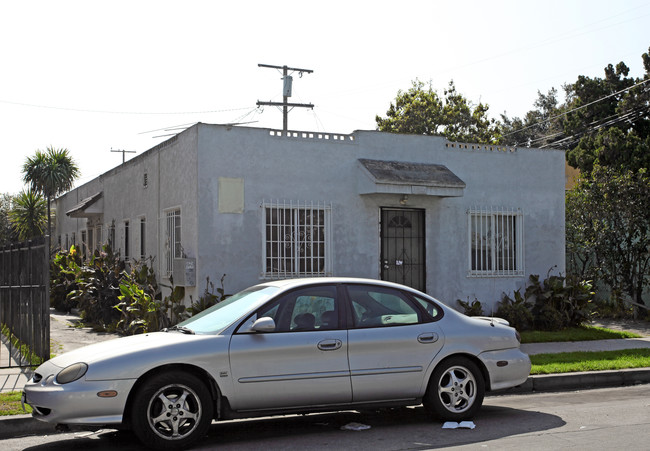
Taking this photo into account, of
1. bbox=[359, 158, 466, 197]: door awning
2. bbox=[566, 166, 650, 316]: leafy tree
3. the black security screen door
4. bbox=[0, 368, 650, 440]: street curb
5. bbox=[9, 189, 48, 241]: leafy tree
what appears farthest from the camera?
bbox=[9, 189, 48, 241]: leafy tree

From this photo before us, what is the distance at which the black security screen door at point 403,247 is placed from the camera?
46.1 ft

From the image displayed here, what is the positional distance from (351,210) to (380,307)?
672 cm

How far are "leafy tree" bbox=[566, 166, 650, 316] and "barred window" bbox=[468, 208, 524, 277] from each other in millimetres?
4209

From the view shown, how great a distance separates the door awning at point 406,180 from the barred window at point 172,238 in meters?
3.64

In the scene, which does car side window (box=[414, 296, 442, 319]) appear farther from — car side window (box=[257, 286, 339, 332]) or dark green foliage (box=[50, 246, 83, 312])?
dark green foliage (box=[50, 246, 83, 312])

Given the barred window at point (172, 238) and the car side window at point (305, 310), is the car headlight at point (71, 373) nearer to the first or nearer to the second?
the car side window at point (305, 310)

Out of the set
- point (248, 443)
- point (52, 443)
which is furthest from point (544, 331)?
point (52, 443)

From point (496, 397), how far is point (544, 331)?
6029 millimetres

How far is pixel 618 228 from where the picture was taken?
718 inches

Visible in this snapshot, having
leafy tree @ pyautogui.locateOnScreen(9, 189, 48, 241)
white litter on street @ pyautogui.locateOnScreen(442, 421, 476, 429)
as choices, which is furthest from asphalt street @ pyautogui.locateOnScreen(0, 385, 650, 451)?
leafy tree @ pyautogui.locateOnScreen(9, 189, 48, 241)

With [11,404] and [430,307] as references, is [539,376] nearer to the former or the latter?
[430,307]

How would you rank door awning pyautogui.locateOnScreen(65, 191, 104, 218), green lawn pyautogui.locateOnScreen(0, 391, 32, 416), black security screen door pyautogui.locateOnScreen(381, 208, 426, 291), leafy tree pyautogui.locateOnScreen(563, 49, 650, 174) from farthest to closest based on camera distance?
leafy tree pyautogui.locateOnScreen(563, 49, 650, 174), door awning pyautogui.locateOnScreen(65, 191, 104, 218), black security screen door pyautogui.locateOnScreen(381, 208, 426, 291), green lawn pyautogui.locateOnScreen(0, 391, 32, 416)

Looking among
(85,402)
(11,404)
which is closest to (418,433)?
(85,402)

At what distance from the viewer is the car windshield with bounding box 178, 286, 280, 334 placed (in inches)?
263
